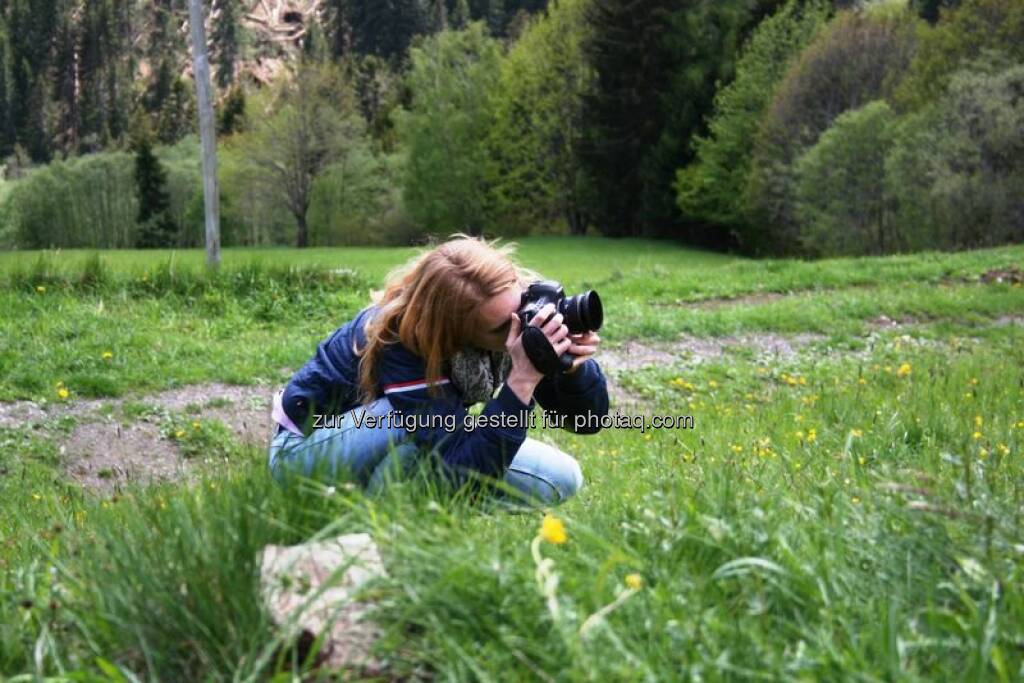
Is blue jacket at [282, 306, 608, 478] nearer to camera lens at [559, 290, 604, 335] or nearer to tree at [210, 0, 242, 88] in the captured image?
camera lens at [559, 290, 604, 335]

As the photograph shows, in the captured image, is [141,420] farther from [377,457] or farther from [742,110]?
[742,110]

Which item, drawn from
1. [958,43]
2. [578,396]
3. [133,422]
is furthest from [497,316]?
[958,43]

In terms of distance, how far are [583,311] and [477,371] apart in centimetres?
40

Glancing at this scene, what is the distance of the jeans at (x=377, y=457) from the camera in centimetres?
247

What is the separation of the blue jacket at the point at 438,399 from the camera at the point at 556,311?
0.46 feet

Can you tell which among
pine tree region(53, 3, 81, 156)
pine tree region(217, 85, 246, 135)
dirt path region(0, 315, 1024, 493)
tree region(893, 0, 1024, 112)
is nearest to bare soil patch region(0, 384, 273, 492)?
dirt path region(0, 315, 1024, 493)

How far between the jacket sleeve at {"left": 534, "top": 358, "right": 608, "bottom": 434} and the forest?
26889mm

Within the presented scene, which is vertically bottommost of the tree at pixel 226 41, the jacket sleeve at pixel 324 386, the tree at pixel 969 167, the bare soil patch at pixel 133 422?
the bare soil patch at pixel 133 422

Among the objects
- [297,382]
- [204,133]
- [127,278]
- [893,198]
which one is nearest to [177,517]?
[297,382]

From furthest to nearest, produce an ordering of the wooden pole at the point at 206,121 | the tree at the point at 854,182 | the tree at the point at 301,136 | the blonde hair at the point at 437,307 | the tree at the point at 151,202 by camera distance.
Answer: the tree at the point at 301,136 → the tree at the point at 151,202 → the tree at the point at 854,182 → the wooden pole at the point at 206,121 → the blonde hair at the point at 437,307

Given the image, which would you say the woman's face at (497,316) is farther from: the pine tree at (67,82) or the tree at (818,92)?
the pine tree at (67,82)

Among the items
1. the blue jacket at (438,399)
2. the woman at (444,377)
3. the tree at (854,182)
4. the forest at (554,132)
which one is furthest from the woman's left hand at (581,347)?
the tree at (854,182)

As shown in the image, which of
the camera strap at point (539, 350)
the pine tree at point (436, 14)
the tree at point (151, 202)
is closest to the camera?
the camera strap at point (539, 350)

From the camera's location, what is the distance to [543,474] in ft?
11.6
